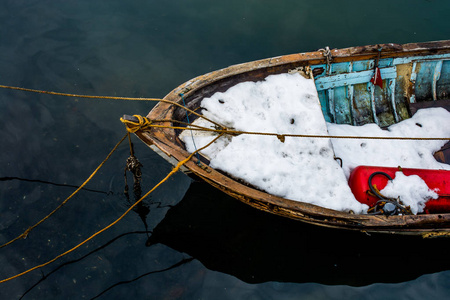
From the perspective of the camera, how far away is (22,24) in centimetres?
924

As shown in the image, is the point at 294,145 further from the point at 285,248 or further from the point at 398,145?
the point at 398,145

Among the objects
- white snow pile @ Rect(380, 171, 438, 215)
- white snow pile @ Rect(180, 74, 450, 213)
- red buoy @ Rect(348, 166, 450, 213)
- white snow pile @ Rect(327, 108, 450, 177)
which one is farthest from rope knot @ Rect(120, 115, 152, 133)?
white snow pile @ Rect(380, 171, 438, 215)

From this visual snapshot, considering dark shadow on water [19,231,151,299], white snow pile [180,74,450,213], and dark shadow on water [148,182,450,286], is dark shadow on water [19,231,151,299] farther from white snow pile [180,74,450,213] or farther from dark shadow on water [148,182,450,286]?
white snow pile [180,74,450,213]

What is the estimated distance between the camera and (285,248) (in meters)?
6.18

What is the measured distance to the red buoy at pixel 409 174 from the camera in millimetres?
5465

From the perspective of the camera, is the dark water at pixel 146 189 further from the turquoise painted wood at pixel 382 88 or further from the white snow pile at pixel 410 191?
the turquoise painted wood at pixel 382 88

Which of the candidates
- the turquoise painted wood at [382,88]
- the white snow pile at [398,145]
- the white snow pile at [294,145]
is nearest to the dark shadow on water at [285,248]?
the white snow pile at [294,145]

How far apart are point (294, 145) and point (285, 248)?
168 centimetres

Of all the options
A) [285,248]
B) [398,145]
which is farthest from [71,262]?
[398,145]

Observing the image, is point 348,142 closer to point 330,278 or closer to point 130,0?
point 330,278

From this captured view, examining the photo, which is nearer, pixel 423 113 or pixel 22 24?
pixel 423 113

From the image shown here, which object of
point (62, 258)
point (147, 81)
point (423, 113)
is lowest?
point (62, 258)

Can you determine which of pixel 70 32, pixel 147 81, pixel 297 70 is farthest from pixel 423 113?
pixel 70 32

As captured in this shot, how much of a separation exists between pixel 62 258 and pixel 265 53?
6115mm
